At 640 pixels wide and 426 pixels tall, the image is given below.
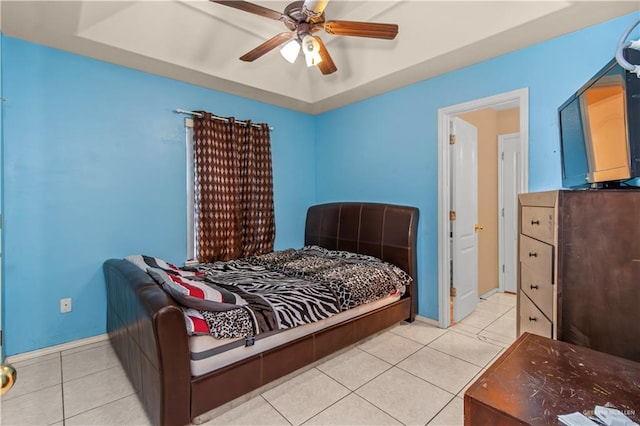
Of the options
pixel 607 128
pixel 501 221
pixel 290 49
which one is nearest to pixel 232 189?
pixel 290 49

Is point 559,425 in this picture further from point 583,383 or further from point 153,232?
point 153,232

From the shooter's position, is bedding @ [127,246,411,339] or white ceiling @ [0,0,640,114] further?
white ceiling @ [0,0,640,114]

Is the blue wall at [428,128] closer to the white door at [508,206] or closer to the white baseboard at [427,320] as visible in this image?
the white baseboard at [427,320]

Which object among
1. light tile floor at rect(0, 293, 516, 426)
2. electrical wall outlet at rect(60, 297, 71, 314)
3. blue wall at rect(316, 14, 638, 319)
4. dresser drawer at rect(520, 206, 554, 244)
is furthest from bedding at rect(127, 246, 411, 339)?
dresser drawer at rect(520, 206, 554, 244)

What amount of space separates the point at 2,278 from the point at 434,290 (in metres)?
3.72

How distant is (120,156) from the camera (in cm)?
284

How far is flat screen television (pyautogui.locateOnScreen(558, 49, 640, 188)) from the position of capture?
1.33 metres

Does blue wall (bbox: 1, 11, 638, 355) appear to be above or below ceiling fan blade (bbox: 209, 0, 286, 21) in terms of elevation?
below

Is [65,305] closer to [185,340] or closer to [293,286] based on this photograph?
[185,340]

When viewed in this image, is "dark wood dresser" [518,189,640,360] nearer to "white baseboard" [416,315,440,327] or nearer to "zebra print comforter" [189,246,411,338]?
"zebra print comforter" [189,246,411,338]

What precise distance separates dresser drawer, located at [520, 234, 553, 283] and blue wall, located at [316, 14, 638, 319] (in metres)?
0.81

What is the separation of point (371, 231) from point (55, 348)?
10.2 feet

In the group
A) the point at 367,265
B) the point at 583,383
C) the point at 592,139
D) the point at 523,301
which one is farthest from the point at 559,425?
the point at 367,265

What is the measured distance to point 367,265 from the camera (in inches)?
119
